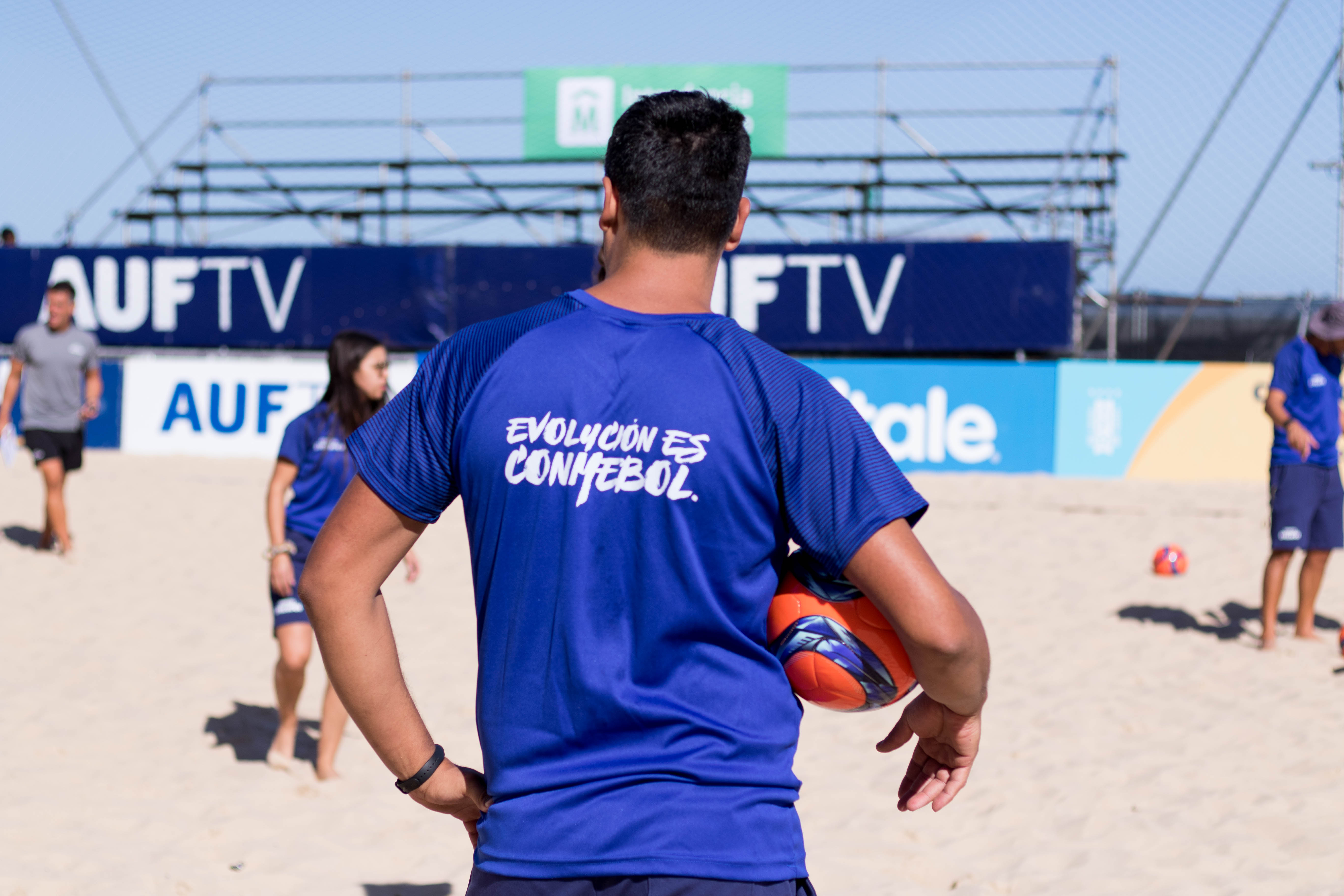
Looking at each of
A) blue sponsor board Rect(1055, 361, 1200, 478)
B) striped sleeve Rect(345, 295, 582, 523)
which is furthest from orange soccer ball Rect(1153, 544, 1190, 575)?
striped sleeve Rect(345, 295, 582, 523)

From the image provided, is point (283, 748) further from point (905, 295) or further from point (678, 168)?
point (905, 295)

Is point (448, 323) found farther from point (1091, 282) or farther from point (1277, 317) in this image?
point (1277, 317)

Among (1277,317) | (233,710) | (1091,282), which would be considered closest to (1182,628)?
(233,710)

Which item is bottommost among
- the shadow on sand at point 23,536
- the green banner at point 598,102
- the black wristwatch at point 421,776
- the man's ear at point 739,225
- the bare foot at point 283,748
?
the shadow on sand at point 23,536

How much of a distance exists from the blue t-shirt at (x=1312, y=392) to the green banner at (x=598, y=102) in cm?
1065

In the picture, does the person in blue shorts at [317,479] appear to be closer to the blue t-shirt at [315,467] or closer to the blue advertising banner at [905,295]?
the blue t-shirt at [315,467]

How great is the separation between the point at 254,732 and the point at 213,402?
1014 centimetres

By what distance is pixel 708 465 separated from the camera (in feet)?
4.04

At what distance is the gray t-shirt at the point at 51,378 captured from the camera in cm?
812

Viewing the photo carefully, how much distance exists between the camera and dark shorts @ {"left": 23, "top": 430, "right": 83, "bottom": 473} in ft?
26.5

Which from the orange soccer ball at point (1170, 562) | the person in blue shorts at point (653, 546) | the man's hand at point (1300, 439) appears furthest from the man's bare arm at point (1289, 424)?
the person in blue shorts at point (653, 546)

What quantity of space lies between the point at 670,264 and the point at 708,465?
261mm

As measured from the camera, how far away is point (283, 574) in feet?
13.6

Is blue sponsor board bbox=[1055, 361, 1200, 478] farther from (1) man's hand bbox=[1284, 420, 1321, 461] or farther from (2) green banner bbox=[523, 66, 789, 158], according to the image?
(1) man's hand bbox=[1284, 420, 1321, 461]
